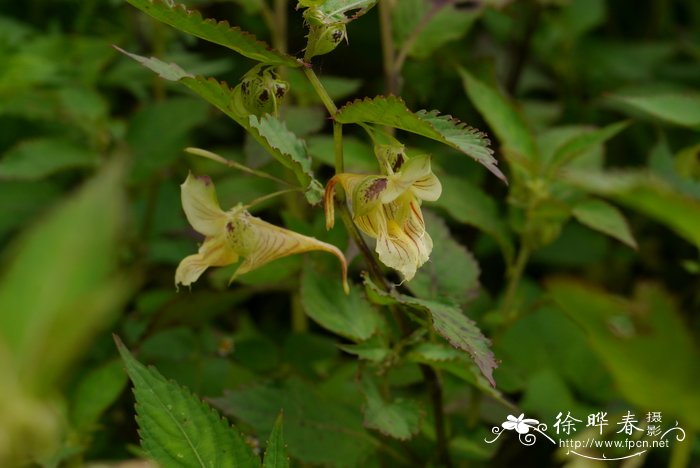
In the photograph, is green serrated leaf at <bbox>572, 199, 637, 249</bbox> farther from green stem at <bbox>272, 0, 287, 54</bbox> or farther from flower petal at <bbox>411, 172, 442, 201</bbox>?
green stem at <bbox>272, 0, 287, 54</bbox>

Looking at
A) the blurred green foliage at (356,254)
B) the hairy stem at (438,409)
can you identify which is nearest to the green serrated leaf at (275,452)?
the blurred green foliage at (356,254)

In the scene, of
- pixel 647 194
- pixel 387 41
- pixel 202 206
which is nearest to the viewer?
pixel 647 194

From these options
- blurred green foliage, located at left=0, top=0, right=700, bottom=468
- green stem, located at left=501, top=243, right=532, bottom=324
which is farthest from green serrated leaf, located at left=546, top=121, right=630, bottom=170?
green stem, located at left=501, top=243, right=532, bottom=324

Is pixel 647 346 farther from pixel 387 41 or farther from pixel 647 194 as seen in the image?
pixel 387 41

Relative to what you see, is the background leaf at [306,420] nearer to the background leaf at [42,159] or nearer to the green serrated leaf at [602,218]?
the green serrated leaf at [602,218]

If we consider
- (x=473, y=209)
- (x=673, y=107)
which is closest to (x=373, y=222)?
(x=473, y=209)

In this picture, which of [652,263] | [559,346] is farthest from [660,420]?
[652,263]
